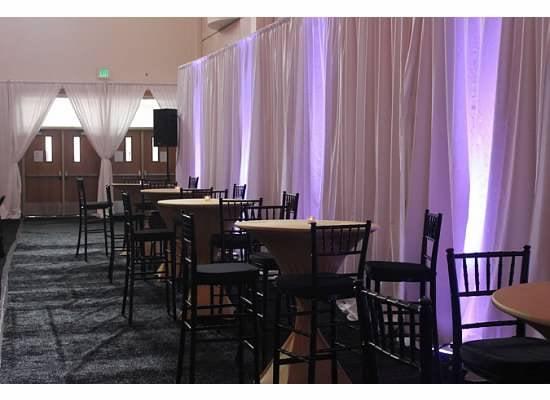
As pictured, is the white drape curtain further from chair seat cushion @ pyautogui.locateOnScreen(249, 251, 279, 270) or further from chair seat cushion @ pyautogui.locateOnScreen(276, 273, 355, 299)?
chair seat cushion @ pyautogui.locateOnScreen(276, 273, 355, 299)

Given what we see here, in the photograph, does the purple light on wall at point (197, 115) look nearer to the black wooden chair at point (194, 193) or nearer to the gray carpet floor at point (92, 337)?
the gray carpet floor at point (92, 337)

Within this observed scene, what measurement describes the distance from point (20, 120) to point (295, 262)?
10312 mm

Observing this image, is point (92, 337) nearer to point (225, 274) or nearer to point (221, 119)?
point (225, 274)

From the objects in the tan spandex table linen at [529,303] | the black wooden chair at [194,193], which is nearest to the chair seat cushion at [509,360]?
the tan spandex table linen at [529,303]

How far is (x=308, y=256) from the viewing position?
391cm

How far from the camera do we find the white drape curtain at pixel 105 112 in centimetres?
1302

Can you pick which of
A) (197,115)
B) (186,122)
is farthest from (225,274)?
(186,122)

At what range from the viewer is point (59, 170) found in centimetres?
1345

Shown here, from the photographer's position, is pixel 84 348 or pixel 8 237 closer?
pixel 84 348

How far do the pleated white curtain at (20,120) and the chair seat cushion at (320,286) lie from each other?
34.2 ft

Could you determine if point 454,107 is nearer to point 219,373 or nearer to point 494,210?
point 494,210
